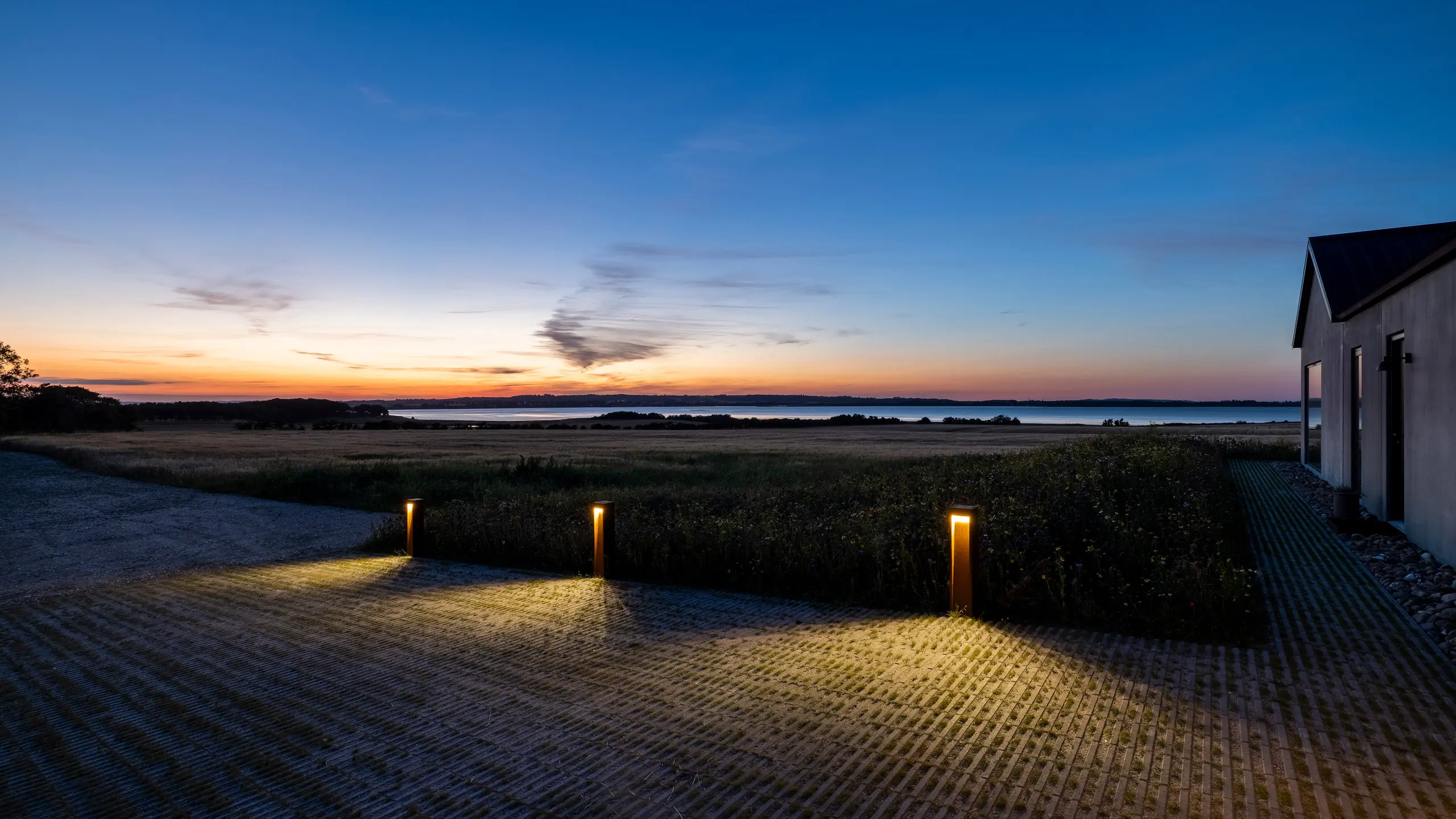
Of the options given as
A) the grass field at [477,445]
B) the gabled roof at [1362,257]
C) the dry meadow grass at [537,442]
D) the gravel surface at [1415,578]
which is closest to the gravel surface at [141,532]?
the grass field at [477,445]

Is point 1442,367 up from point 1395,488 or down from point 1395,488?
up

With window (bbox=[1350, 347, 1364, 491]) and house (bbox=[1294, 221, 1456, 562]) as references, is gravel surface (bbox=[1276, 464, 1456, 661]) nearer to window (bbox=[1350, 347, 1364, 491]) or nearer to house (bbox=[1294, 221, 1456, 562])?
house (bbox=[1294, 221, 1456, 562])

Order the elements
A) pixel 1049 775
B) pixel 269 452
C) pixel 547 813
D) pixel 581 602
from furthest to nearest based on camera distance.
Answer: pixel 269 452 → pixel 581 602 → pixel 1049 775 → pixel 547 813

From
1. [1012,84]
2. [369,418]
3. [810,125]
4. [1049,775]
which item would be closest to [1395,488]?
[1012,84]

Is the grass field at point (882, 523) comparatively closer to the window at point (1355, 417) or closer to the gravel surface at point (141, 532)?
the gravel surface at point (141, 532)

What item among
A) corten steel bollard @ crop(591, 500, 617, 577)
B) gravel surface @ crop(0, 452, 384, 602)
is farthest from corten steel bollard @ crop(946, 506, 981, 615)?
gravel surface @ crop(0, 452, 384, 602)

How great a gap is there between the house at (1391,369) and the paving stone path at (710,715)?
260cm

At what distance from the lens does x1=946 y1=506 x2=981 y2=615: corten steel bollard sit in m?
5.60

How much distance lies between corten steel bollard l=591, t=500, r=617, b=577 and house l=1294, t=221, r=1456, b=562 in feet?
27.5

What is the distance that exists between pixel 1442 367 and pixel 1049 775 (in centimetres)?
739

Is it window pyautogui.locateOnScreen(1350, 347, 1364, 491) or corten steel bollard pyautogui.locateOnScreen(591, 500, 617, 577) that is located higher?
window pyautogui.locateOnScreen(1350, 347, 1364, 491)

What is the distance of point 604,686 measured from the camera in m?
4.33

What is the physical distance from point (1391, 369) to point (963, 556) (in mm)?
8092

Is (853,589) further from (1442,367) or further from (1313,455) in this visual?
(1313,455)
